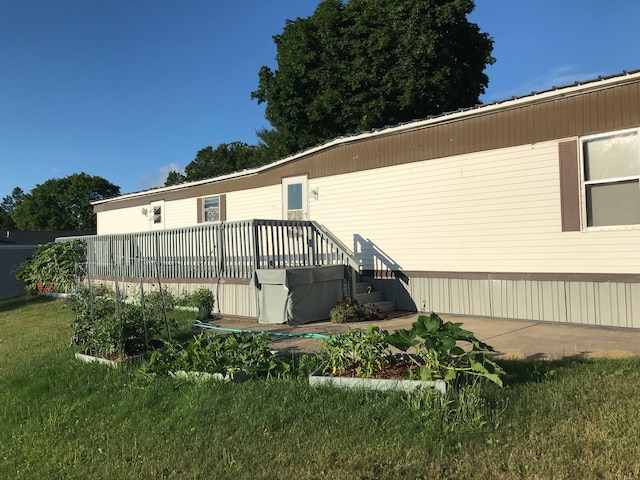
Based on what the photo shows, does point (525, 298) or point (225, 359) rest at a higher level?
point (525, 298)

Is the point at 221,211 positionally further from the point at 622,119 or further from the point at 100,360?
the point at 622,119

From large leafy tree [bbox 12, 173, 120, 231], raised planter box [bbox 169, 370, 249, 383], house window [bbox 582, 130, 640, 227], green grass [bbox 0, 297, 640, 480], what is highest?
large leafy tree [bbox 12, 173, 120, 231]

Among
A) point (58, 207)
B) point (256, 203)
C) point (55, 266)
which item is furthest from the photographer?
point (58, 207)

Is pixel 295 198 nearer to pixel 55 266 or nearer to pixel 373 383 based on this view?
pixel 373 383

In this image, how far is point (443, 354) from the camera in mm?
3963

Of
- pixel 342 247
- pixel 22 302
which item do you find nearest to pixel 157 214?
pixel 22 302

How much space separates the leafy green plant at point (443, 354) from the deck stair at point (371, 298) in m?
4.80

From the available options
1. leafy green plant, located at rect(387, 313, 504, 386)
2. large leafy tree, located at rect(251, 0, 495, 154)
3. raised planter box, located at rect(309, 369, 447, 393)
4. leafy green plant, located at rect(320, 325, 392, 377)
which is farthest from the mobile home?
large leafy tree, located at rect(251, 0, 495, 154)

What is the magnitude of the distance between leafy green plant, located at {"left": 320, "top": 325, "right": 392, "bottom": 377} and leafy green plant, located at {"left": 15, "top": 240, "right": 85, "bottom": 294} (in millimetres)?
11186

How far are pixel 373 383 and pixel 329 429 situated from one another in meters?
0.73

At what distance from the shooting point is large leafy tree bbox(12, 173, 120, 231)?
55688 millimetres

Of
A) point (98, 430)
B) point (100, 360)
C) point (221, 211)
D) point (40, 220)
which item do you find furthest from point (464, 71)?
point (40, 220)

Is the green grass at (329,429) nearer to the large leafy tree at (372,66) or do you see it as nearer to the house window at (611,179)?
the house window at (611,179)

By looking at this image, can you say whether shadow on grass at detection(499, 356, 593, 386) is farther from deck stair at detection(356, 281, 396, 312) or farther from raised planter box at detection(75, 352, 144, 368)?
deck stair at detection(356, 281, 396, 312)
